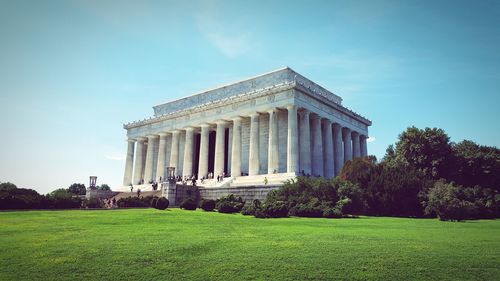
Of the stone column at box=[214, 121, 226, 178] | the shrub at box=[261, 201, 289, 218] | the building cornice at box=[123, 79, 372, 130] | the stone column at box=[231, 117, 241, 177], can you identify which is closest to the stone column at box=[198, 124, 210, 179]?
the stone column at box=[214, 121, 226, 178]

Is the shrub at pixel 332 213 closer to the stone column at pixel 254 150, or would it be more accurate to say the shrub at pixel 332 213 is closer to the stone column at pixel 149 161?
the stone column at pixel 254 150

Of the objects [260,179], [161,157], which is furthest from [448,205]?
[161,157]

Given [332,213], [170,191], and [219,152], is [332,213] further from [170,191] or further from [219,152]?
[219,152]

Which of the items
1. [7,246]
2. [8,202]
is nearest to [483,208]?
[7,246]

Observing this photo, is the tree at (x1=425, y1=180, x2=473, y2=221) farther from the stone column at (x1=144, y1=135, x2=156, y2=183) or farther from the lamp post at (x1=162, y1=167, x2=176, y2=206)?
the stone column at (x1=144, y1=135, x2=156, y2=183)

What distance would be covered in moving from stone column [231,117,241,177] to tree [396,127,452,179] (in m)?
21.1

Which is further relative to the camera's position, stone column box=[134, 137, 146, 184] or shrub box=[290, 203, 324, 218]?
stone column box=[134, 137, 146, 184]

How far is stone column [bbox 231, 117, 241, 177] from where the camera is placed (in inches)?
1890

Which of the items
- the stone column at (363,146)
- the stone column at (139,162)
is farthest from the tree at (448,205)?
the stone column at (139,162)

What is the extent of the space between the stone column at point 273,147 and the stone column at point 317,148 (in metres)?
6.77

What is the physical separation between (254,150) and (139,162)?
93.2 ft

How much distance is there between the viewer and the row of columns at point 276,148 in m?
44.9

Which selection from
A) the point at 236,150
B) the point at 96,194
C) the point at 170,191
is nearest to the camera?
the point at 170,191

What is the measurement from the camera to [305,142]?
4734 centimetres
